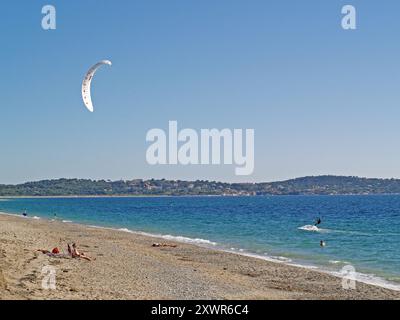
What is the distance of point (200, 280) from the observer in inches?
696

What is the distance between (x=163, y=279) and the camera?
1744cm

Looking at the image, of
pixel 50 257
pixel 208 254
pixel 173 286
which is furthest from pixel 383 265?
pixel 50 257

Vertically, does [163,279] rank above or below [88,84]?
below

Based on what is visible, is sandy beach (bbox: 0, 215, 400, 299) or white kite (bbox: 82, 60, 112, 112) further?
white kite (bbox: 82, 60, 112, 112)

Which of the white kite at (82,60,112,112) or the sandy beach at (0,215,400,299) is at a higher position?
the white kite at (82,60,112,112)

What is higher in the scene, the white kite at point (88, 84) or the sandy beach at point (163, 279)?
the white kite at point (88, 84)

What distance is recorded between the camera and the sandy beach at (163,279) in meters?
13.7

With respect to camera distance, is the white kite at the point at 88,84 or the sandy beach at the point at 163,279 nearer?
the sandy beach at the point at 163,279

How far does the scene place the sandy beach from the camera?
45.1 feet
